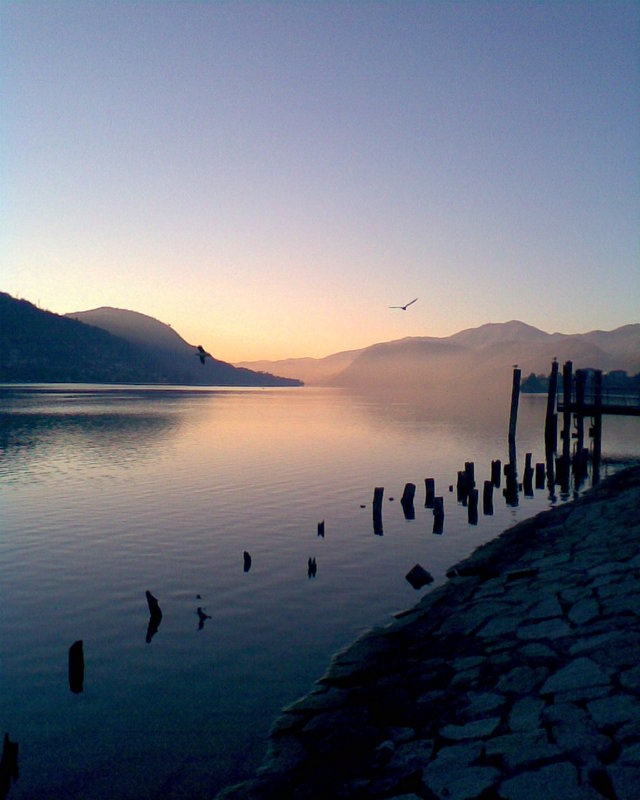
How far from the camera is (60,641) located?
11.3 m

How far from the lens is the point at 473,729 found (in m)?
6.52

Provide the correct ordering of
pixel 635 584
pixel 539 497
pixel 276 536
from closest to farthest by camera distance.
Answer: pixel 635 584 → pixel 276 536 → pixel 539 497

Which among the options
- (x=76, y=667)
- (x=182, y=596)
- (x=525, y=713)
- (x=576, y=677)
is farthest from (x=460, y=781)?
(x=182, y=596)

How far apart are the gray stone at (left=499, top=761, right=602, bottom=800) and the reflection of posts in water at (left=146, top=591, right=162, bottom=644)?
791 cm

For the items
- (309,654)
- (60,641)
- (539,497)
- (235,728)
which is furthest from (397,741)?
(539,497)

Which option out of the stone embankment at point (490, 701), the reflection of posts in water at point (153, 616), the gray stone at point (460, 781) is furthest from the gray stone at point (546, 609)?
the reflection of posts in water at point (153, 616)

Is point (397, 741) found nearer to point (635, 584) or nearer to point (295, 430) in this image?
point (635, 584)

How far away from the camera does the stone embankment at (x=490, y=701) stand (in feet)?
18.0

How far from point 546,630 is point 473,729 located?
8.48 feet

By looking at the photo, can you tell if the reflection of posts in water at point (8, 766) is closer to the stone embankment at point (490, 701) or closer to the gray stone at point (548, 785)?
the stone embankment at point (490, 701)

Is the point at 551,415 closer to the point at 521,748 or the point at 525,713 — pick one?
the point at 525,713

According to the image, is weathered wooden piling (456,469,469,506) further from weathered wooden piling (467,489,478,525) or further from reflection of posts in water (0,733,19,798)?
Result: reflection of posts in water (0,733,19,798)

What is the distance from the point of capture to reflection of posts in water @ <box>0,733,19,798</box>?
7.09 meters

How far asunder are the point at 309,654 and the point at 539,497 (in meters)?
18.5
